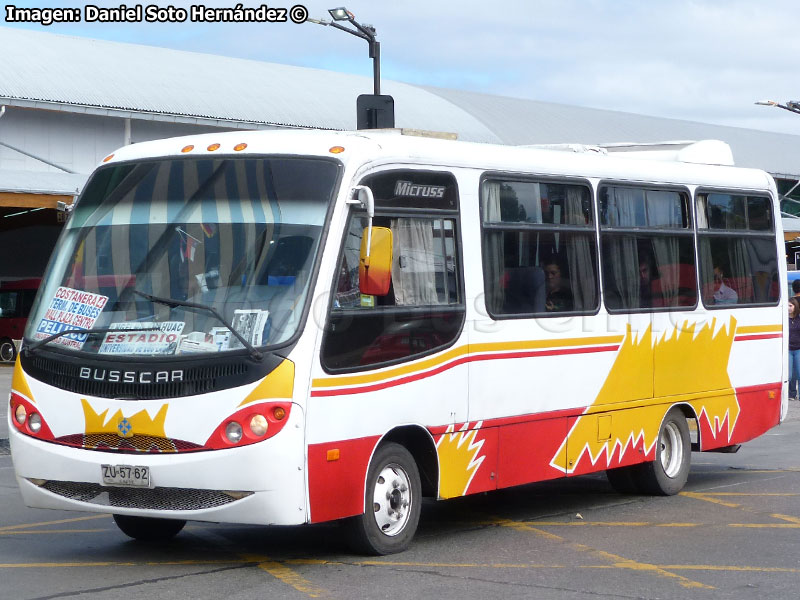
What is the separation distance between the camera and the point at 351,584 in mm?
7785

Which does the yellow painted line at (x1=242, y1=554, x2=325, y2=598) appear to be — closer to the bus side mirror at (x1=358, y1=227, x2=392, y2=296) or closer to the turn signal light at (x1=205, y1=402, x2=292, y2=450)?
the turn signal light at (x1=205, y1=402, x2=292, y2=450)

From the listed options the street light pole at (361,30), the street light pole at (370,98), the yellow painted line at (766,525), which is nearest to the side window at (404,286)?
the yellow painted line at (766,525)

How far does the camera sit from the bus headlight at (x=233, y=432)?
311 inches

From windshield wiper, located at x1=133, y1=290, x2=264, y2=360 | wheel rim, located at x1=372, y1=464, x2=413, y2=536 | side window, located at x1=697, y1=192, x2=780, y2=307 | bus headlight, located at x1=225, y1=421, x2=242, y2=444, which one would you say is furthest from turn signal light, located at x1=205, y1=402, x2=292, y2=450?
side window, located at x1=697, y1=192, x2=780, y2=307

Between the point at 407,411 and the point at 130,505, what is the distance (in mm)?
1864

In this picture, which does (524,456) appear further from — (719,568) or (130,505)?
(130,505)

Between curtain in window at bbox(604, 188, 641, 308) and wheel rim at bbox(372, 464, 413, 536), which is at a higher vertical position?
curtain in window at bbox(604, 188, 641, 308)

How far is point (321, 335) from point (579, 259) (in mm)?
3213

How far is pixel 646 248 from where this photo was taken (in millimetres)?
11578

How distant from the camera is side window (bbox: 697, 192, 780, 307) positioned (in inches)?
488

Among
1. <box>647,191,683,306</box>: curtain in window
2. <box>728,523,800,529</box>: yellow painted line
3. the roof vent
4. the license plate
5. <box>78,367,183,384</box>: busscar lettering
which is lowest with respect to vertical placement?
<box>728,523,800,529</box>: yellow painted line

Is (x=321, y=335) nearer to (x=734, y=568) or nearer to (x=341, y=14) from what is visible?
(x=734, y=568)

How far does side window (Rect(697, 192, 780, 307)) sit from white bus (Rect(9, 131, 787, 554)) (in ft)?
5.28

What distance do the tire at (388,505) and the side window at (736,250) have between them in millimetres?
4420
